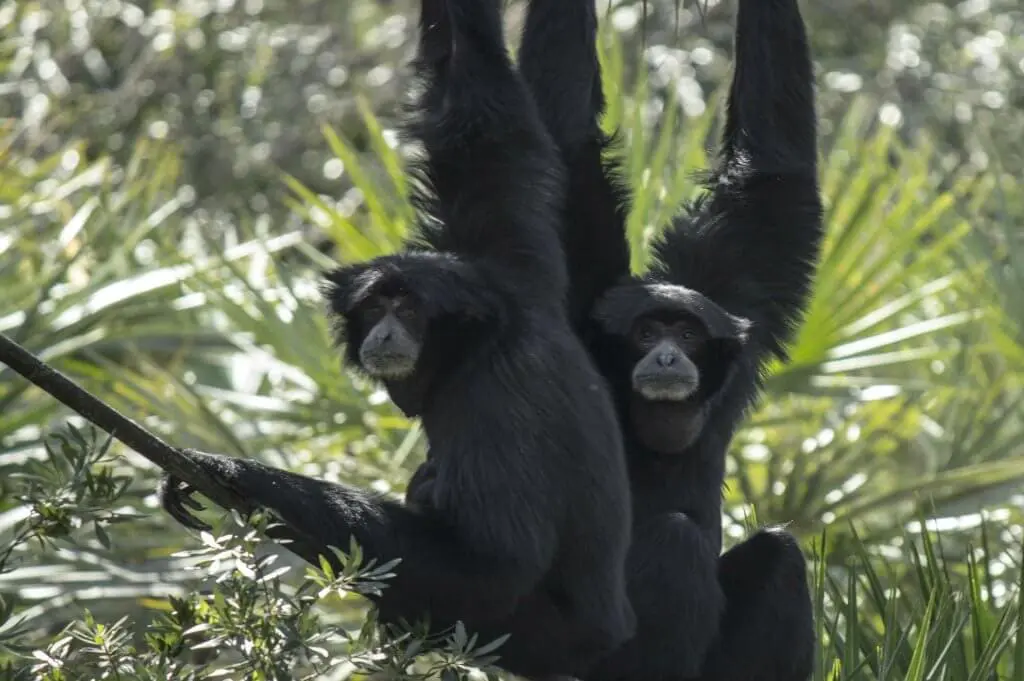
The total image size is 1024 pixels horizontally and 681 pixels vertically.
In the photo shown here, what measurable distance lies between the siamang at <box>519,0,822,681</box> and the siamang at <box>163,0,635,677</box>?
375 mm

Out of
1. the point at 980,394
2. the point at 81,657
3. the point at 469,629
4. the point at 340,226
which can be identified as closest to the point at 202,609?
the point at 81,657

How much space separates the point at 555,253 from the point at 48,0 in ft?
28.0

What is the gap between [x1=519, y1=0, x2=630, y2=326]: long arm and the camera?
4.97 metres

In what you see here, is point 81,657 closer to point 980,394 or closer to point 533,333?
point 533,333

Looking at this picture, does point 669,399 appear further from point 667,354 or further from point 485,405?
point 485,405

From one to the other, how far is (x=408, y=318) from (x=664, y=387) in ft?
2.69

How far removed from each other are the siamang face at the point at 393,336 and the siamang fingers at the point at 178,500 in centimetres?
62

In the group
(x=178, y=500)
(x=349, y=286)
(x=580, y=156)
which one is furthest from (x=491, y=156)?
(x=178, y=500)

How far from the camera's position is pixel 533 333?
4.10 meters

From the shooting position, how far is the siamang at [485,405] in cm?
381

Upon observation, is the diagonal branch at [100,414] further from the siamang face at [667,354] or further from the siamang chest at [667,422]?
the siamang chest at [667,422]

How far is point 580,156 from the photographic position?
5.01 metres

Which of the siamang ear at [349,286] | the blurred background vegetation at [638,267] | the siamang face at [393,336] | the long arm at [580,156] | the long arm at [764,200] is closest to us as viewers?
the siamang face at [393,336]

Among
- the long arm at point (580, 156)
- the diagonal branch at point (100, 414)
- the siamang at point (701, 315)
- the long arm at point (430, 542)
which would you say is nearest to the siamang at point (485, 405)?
the long arm at point (430, 542)
